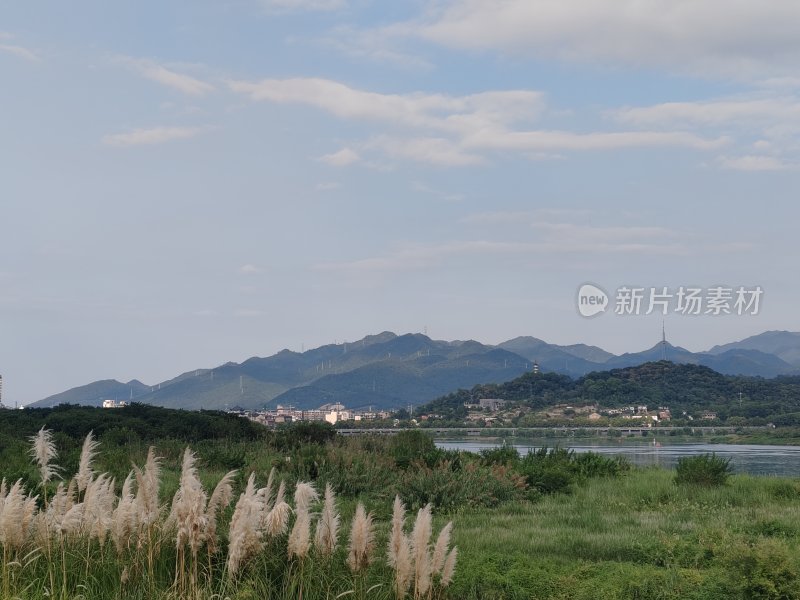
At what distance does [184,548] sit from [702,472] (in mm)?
13981

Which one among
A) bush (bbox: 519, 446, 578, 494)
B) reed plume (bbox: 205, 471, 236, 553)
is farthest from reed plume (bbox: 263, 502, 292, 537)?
bush (bbox: 519, 446, 578, 494)

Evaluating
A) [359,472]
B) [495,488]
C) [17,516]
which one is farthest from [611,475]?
[17,516]

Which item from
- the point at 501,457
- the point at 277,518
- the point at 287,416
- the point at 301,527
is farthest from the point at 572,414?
the point at 301,527

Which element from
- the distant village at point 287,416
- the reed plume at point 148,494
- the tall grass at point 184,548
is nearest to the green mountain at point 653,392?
the distant village at point 287,416

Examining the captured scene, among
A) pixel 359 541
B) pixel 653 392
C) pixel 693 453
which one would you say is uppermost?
pixel 359 541

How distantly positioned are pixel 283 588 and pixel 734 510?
10.2 metres

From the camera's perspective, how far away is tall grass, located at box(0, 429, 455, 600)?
6.99 metres

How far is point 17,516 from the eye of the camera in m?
7.41

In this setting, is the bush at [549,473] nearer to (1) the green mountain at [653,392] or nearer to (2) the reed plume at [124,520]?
(2) the reed plume at [124,520]

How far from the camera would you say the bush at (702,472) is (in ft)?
61.1

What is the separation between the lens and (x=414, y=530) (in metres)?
6.75

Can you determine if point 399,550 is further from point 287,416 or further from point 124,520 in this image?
point 287,416

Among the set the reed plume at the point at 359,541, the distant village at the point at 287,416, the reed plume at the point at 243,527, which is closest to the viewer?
the reed plume at the point at 243,527

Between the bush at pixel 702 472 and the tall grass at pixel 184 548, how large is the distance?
11.7 metres
